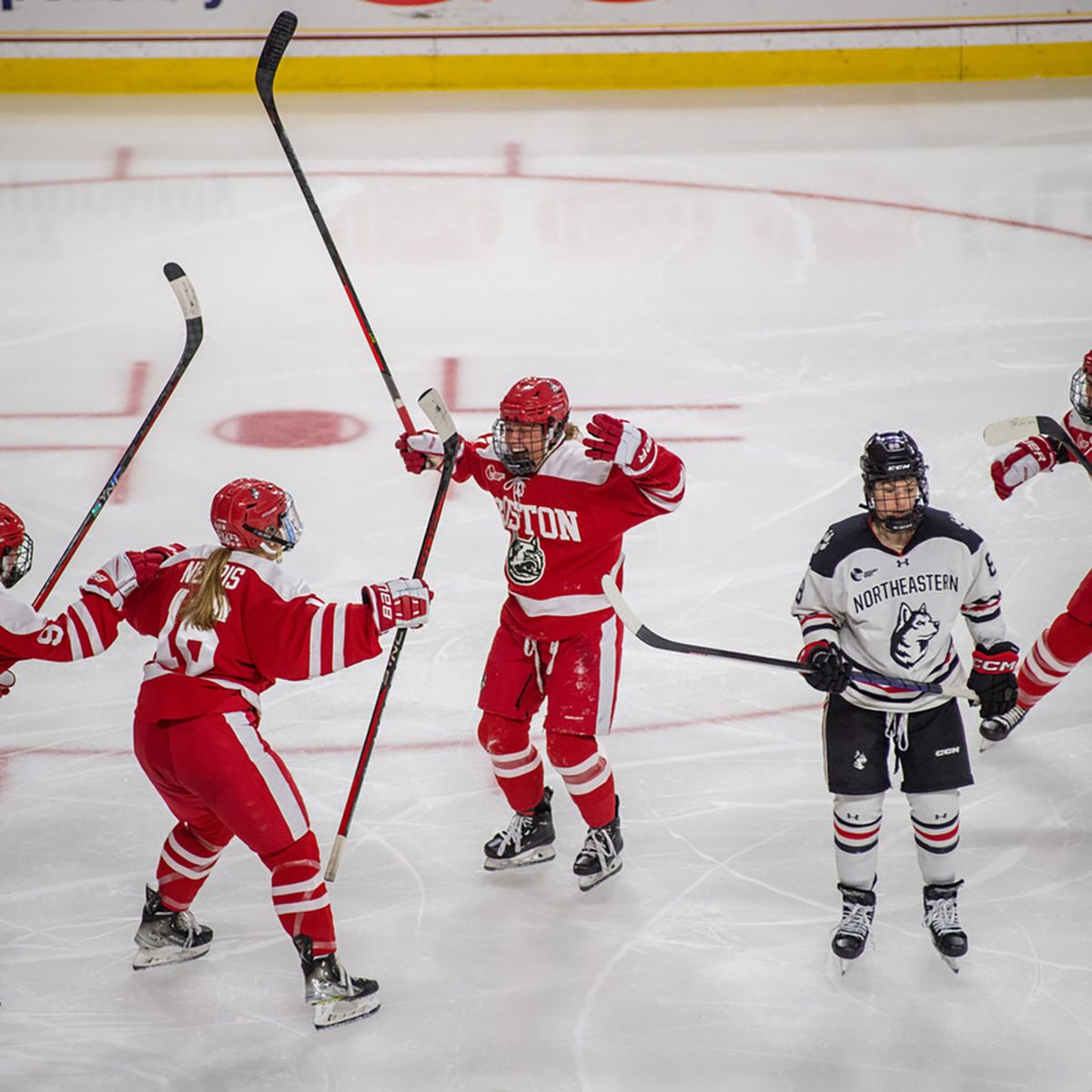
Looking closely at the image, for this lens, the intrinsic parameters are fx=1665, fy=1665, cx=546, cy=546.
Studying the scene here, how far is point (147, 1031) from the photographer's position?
323cm

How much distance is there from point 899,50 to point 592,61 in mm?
2169

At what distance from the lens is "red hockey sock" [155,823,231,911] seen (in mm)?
3389

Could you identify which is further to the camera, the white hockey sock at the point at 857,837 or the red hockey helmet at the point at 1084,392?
the red hockey helmet at the point at 1084,392

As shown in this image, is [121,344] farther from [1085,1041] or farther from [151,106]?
[1085,1041]

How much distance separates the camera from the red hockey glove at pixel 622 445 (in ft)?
11.4

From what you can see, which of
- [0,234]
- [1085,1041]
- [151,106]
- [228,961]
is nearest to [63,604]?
[228,961]

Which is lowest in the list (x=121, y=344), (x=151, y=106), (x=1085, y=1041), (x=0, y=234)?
(x=1085, y=1041)

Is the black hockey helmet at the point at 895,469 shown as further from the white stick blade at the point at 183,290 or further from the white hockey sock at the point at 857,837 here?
the white stick blade at the point at 183,290

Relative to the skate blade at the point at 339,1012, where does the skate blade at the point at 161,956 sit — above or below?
above

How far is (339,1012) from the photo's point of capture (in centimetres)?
324

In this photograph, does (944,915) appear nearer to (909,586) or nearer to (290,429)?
(909,586)

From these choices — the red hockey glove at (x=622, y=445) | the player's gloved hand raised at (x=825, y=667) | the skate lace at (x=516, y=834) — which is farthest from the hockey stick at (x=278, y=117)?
the player's gloved hand raised at (x=825, y=667)

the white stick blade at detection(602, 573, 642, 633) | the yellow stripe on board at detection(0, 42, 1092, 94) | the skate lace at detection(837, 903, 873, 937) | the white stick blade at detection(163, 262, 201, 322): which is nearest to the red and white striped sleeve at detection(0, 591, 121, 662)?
the white stick blade at detection(163, 262, 201, 322)

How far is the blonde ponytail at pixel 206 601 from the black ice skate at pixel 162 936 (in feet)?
2.14
